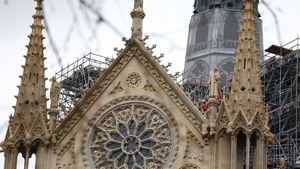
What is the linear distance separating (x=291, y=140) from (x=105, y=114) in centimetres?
832

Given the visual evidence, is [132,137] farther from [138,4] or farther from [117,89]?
[138,4]

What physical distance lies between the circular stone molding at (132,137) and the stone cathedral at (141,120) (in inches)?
1.1

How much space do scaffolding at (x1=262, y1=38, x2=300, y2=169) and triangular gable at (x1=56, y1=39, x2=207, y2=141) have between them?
6692 millimetres

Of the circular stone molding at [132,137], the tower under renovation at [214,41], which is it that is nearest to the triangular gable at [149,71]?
the circular stone molding at [132,137]

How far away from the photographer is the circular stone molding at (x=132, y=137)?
820 inches

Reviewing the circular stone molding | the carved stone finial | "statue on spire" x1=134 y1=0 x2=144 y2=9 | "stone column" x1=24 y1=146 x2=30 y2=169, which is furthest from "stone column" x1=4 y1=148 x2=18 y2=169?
"statue on spire" x1=134 y1=0 x2=144 y2=9

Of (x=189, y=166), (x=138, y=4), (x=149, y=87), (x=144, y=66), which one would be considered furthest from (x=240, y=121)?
(x=138, y=4)

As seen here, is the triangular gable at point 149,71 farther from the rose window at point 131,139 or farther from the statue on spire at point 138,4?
the statue on spire at point 138,4

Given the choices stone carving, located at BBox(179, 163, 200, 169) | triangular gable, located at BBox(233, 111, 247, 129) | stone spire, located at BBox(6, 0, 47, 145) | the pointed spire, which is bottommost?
stone carving, located at BBox(179, 163, 200, 169)

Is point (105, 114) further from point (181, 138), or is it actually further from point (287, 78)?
point (287, 78)

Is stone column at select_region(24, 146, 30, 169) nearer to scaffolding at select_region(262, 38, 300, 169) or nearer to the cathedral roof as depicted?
the cathedral roof

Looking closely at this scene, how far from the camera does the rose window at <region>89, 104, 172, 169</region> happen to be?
68.4 ft

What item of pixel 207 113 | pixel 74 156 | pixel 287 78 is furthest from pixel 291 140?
pixel 74 156

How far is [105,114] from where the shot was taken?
21.8 m
